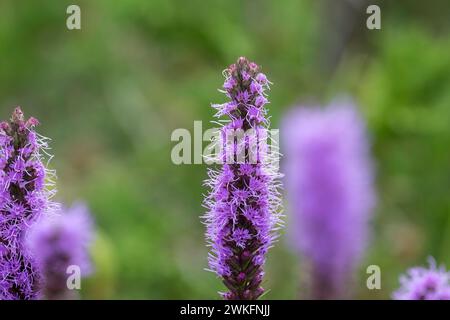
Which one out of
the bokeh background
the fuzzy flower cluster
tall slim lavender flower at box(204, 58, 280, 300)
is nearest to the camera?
tall slim lavender flower at box(204, 58, 280, 300)

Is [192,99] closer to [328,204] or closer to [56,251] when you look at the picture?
[328,204]

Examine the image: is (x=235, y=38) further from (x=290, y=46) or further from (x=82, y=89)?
(x=82, y=89)

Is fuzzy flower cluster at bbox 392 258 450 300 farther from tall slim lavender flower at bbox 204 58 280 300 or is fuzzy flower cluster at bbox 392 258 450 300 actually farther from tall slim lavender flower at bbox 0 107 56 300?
tall slim lavender flower at bbox 0 107 56 300

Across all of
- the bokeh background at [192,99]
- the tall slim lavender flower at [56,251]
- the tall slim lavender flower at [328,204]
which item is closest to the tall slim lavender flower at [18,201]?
the tall slim lavender flower at [56,251]

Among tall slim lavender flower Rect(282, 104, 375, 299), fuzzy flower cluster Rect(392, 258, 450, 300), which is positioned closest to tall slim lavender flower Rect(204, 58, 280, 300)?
fuzzy flower cluster Rect(392, 258, 450, 300)

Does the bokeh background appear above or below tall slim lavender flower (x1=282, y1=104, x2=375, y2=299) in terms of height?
above
